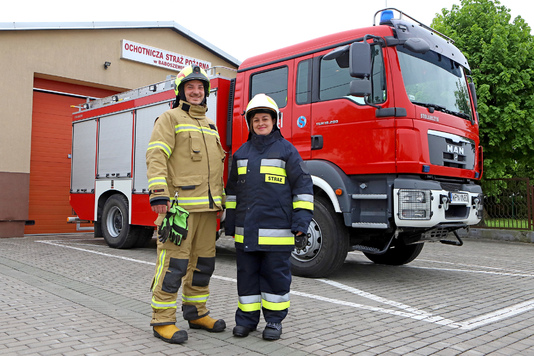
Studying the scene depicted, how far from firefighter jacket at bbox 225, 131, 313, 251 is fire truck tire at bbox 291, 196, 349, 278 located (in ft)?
7.06

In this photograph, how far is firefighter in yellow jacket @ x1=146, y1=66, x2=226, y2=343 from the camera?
3.56m

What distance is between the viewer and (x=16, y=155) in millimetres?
11422

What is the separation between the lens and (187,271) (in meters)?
3.87

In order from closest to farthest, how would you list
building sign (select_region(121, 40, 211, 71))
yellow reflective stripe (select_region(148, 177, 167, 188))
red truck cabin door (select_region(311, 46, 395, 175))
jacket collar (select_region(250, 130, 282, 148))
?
yellow reflective stripe (select_region(148, 177, 167, 188))
jacket collar (select_region(250, 130, 282, 148))
red truck cabin door (select_region(311, 46, 395, 175))
building sign (select_region(121, 40, 211, 71))

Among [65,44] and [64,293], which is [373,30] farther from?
[65,44]

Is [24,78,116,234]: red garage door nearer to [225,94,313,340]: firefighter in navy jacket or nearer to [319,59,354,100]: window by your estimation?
[319,59,354,100]: window

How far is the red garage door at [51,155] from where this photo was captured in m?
12.2

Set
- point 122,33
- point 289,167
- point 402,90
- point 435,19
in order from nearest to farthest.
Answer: point 289,167, point 402,90, point 122,33, point 435,19

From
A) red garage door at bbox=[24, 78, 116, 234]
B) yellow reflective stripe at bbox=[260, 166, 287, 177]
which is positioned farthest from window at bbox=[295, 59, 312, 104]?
red garage door at bbox=[24, 78, 116, 234]

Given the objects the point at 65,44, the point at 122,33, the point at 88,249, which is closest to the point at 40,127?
the point at 65,44

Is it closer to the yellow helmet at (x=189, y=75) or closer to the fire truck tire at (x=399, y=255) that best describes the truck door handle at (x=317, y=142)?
the fire truck tire at (x=399, y=255)

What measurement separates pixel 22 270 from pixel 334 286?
3982mm

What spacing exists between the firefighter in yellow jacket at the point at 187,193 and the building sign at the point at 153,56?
10624mm

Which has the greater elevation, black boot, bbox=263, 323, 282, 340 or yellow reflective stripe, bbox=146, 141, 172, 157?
yellow reflective stripe, bbox=146, 141, 172, 157
